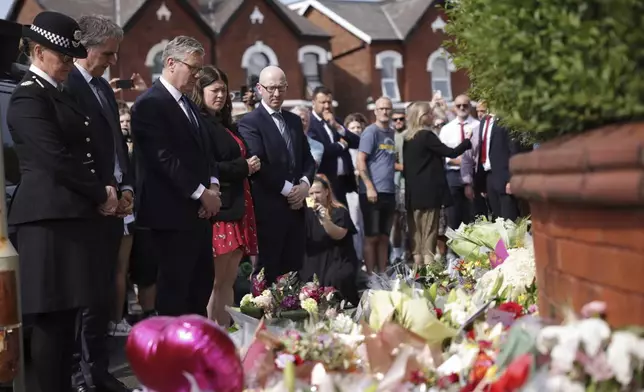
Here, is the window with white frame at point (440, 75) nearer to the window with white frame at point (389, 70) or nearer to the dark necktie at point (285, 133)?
the window with white frame at point (389, 70)

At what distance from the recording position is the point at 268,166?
22.8ft

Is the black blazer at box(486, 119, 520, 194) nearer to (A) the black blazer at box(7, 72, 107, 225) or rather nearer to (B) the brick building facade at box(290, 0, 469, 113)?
(A) the black blazer at box(7, 72, 107, 225)

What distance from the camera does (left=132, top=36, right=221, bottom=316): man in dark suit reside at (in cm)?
548

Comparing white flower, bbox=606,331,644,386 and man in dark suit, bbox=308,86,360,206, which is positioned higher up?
man in dark suit, bbox=308,86,360,206

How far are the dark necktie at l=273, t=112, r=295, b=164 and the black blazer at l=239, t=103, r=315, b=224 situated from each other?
1.2 inches

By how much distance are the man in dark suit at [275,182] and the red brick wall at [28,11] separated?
2406 cm

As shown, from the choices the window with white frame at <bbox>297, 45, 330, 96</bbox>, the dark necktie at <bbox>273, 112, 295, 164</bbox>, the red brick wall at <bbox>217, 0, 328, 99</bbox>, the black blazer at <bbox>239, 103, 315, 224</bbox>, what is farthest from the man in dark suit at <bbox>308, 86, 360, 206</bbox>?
the window with white frame at <bbox>297, 45, 330, 96</bbox>

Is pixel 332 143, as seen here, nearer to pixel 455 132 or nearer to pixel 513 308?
pixel 455 132

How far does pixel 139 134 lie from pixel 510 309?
2.79m

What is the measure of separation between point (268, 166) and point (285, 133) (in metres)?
0.33

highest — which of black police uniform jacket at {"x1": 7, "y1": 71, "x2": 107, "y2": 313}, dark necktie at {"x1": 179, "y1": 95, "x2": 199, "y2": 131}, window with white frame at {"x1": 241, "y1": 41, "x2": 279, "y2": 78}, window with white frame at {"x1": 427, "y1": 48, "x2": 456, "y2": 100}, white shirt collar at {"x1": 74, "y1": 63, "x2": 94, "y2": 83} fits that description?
window with white frame at {"x1": 241, "y1": 41, "x2": 279, "y2": 78}

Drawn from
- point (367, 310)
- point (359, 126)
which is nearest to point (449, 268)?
point (367, 310)

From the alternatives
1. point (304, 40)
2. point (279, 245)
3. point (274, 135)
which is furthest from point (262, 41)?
point (279, 245)

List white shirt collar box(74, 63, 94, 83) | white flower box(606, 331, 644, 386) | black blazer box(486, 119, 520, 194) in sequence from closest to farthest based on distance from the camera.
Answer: white flower box(606, 331, 644, 386) → white shirt collar box(74, 63, 94, 83) → black blazer box(486, 119, 520, 194)
